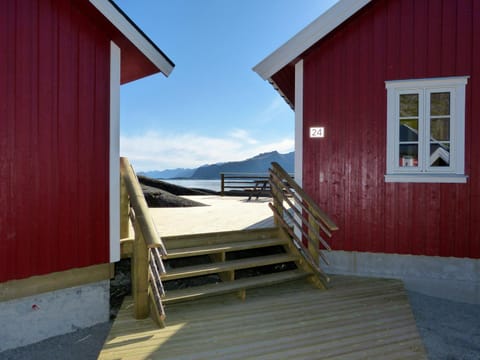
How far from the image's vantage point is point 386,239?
17.3 ft

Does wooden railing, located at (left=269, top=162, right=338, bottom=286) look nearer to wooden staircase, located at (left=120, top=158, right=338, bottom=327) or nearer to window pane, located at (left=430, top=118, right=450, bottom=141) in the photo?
wooden staircase, located at (left=120, top=158, right=338, bottom=327)

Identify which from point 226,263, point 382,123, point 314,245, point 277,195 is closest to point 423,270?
point 314,245

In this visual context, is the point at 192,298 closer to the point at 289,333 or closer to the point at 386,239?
the point at 289,333

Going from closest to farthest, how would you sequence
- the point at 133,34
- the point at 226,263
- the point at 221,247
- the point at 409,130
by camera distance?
the point at 133,34, the point at 226,263, the point at 221,247, the point at 409,130

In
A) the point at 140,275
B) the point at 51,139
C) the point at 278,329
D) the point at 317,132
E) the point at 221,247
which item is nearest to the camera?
the point at 278,329

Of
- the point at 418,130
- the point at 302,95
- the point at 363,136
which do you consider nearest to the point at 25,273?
the point at 302,95

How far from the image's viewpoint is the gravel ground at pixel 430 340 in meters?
3.47

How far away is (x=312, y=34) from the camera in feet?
16.8

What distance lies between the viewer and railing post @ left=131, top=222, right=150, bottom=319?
3.64 metres

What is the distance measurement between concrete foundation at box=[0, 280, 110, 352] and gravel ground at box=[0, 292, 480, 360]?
0.09 meters

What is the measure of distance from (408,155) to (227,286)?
339cm

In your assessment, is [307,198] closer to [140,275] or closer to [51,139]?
[140,275]

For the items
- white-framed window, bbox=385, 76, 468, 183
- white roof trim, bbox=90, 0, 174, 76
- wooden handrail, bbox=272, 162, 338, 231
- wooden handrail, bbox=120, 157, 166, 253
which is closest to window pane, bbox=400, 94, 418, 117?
white-framed window, bbox=385, 76, 468, 183

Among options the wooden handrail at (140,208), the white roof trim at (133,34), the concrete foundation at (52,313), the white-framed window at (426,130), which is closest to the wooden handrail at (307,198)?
the white-framed window at (426,130)
